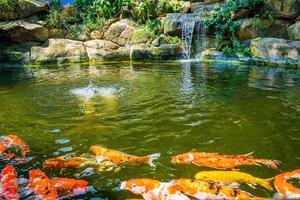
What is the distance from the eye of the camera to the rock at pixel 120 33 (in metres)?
17.3

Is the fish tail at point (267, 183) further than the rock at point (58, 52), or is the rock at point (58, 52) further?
the rock at point (58, 52)

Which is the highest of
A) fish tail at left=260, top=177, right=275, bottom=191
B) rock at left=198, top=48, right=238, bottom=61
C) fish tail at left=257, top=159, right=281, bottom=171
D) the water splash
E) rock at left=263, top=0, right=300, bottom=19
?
rock at left=263, top=0, right=300, bottom=19

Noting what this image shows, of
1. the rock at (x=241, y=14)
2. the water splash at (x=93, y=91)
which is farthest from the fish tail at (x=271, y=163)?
the rock at (x=241, y=14)

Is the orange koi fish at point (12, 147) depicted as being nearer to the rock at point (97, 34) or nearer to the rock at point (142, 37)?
the rock at point (142, 37)

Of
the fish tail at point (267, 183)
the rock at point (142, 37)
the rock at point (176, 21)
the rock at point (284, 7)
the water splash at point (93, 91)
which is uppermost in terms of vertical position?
the rock at point (284, 7)

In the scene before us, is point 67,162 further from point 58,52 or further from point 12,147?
point 58,52

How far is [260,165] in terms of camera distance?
4.36 m

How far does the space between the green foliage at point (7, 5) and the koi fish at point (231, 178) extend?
1564 cm

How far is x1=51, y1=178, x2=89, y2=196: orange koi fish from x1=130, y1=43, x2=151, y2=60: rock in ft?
41.6

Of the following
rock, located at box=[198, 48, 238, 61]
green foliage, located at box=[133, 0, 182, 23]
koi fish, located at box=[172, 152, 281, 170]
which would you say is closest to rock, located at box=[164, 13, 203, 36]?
green foliage, located at box=[133, 0, 182, 23]

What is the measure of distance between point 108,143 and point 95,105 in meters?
2.52

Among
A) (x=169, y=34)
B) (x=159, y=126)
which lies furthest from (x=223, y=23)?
(x=159, y=126)

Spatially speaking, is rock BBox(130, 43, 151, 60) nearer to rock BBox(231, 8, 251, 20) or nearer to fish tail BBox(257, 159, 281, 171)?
rock BBox(231, 8, 251, 20)

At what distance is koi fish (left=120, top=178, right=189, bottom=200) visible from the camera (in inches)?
137
